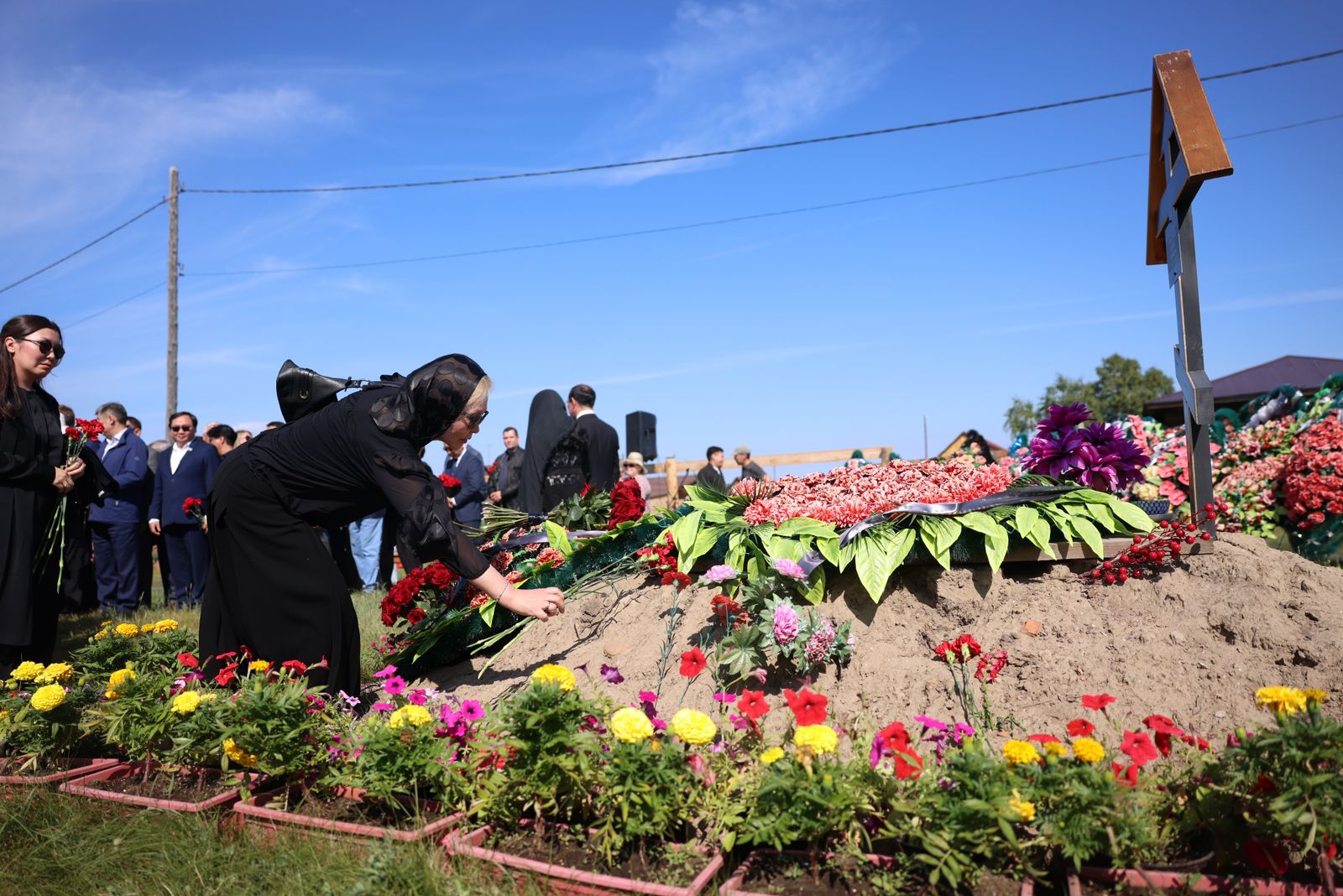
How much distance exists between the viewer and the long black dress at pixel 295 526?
11.5ft

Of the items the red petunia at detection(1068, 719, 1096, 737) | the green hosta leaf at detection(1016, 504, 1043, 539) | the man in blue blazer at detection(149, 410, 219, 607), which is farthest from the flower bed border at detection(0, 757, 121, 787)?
the man in blue blazer at detection(149, 410, 219, 607)

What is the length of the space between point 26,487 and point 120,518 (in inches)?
222

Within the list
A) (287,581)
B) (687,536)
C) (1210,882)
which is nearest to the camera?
(1210,882)

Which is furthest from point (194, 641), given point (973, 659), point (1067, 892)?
point (1067, 892)

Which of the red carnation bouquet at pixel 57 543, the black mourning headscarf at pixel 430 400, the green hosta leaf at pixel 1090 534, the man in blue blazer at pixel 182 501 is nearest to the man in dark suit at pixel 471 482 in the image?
the man in blue blazer at pixel 182 501

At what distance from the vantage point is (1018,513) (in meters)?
3.63

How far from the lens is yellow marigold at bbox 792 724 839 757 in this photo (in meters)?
2.11

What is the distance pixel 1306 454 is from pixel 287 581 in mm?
6054

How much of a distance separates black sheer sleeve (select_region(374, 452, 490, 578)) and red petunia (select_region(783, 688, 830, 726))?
1391 mm

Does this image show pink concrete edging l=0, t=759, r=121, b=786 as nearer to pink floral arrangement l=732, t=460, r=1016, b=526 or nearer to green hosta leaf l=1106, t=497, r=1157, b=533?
pink floral arrangement l=732, t=460, r=1016, b=526

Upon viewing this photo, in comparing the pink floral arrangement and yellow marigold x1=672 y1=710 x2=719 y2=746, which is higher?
the pink floral arrangement

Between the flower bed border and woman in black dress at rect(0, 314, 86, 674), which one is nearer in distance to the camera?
the flower bed border

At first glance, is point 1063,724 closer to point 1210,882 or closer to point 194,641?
point 1210,882

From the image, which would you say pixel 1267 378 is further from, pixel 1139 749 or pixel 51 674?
pixel 51 674
